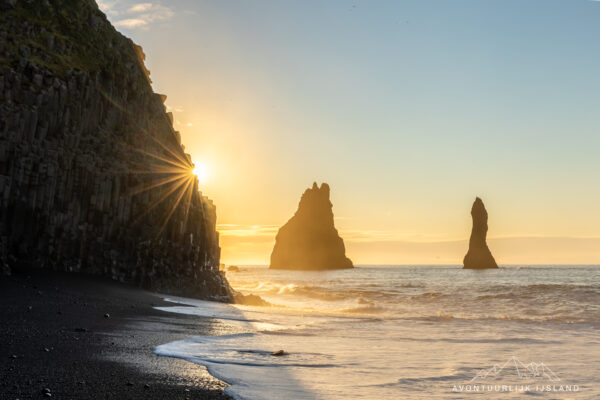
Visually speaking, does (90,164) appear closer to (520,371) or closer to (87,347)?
(87,347)

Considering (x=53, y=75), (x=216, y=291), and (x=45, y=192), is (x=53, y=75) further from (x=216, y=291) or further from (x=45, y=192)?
(x=216, y=291)

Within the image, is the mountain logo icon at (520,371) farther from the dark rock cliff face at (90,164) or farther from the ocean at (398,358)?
the dark rock cliff face at (90,164)

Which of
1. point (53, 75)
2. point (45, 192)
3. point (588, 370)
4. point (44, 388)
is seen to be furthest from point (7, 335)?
point (53, 75)

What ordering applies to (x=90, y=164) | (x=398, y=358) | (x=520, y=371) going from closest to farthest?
(x=520, y=371)
(x=398, y=358)
(x=90, y=164)

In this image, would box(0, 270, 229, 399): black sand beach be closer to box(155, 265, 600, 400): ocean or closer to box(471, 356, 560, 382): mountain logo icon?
box(155, 265, 600, 400): ocean

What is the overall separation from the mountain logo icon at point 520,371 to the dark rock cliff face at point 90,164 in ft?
72.6

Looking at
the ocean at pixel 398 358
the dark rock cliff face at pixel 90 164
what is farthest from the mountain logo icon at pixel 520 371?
the dark rock cliff face at pixel 90 164

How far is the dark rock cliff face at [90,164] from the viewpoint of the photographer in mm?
26031

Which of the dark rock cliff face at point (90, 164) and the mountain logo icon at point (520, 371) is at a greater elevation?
the dark rock cliff face at point (90, 164)

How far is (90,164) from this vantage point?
2966 centimetres

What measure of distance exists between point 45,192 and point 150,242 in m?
7.83

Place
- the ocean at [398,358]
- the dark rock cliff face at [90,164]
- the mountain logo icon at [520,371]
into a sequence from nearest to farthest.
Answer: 1. the ocean at [398,358]
2. the mountain logo icon at [520,371]
3. the dark rock cliff face at [90,164]

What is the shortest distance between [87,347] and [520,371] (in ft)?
37.1

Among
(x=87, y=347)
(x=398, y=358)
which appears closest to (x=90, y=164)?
(x=87, y=347)
